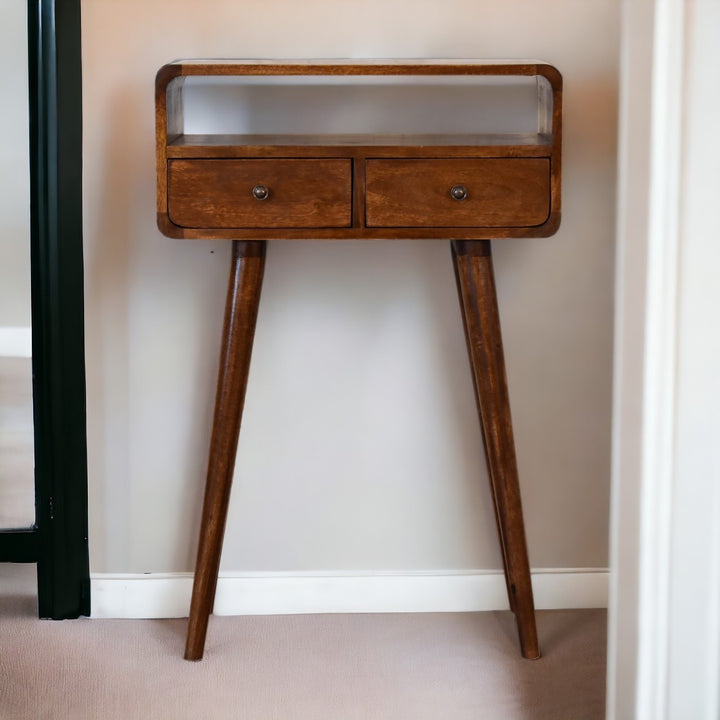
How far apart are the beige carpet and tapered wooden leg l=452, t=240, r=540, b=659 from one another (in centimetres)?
12

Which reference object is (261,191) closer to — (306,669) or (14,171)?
(14,171)

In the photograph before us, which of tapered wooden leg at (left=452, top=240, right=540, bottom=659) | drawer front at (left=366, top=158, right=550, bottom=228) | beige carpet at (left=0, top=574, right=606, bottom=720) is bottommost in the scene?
beige carpet at (left=0, top=574, right=606, bottom=720)

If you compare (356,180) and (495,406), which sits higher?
(356,180)

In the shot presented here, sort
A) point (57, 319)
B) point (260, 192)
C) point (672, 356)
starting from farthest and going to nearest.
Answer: point (57, 319) → point (260, 192) → point (672, 356)

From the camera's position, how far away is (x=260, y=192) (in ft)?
5.03

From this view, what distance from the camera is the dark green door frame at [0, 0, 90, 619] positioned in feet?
5.93

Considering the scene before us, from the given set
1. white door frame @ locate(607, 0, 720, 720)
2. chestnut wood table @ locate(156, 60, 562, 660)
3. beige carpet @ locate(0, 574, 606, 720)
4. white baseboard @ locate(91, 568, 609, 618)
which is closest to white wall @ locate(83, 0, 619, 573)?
white baseboard @ locate(91, 568, 609, 618)

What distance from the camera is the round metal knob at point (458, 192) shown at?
5.07 ft

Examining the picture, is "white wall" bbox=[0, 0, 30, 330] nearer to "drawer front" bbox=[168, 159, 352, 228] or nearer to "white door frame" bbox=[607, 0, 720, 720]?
"drawer front" bbox=[168, 159, 352, 228]

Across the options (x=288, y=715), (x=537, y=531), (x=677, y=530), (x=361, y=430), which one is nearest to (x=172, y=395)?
(x=361, y=430)

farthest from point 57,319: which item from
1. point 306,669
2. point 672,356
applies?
point 672,356

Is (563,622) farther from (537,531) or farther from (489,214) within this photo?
(489,214)

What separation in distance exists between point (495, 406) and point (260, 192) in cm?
56

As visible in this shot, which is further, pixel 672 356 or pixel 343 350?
pixel 343 350
